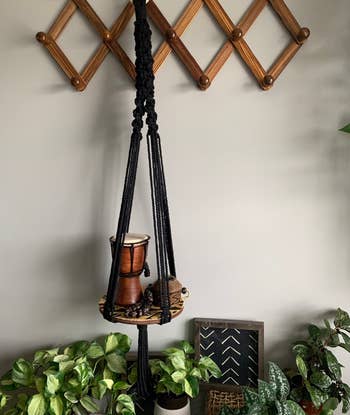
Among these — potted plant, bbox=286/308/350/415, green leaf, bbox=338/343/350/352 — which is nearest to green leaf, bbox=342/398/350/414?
potted plant, bbox=286/308/350/415

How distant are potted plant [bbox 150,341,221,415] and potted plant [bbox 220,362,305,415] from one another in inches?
3.9

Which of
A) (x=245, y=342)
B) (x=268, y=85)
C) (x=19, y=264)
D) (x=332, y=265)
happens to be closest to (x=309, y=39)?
(x=268, y=85)

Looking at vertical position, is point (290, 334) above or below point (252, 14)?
below

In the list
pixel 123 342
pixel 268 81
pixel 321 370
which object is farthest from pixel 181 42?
pixel 321 370

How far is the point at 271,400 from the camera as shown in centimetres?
79

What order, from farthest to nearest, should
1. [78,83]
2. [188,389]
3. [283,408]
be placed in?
[78,83], [188,389], [283,408]

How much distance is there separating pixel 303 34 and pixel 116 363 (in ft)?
3.13

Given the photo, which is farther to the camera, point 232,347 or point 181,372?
point 232,347

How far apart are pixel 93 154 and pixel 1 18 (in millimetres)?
453

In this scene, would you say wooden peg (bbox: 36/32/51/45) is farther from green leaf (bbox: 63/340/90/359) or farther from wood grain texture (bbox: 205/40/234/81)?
green leaf (bbox: 63/340/90/359)

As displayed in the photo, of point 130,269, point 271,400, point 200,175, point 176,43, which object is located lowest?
point 271,400

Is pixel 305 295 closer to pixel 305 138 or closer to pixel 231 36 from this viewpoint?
pixel 305 138

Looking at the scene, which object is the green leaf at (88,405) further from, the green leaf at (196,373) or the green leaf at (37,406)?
the green leaf at (196,373)

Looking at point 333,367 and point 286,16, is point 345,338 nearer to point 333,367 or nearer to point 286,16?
point 333,367
